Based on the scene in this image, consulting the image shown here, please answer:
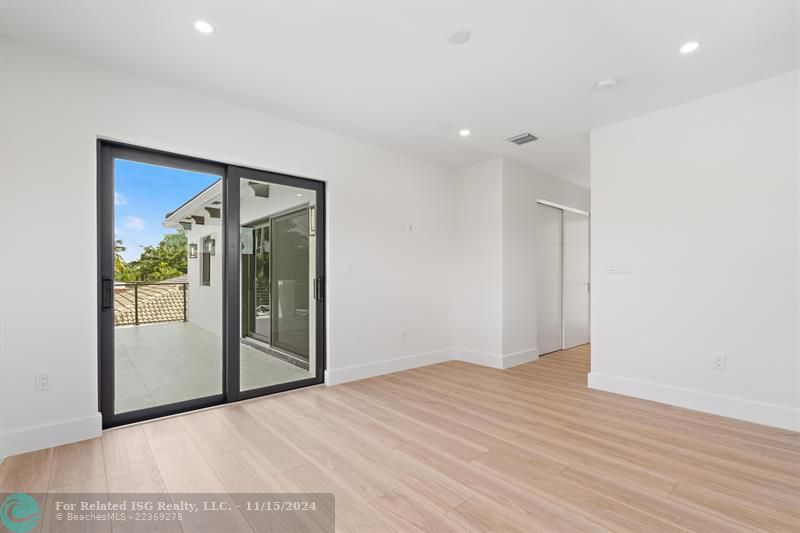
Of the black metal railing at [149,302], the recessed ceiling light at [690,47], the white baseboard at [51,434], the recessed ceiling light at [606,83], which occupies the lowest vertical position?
the white baseboard at [51,434]

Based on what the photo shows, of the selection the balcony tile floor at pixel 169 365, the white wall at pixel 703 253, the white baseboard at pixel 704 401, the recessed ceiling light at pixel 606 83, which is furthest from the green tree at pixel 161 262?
the white baseboard at pixel 704 401

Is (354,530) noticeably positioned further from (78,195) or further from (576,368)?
(576,368)

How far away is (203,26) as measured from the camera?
2.43 metres

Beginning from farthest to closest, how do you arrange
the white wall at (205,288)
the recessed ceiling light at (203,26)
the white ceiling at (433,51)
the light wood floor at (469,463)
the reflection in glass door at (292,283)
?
the reflection in glass door at (292,283) → the white wall at (205,288) → the recessed ceiling light at (203,26) → the white ceiling at (433,51) → the light wood floor at (469,463)

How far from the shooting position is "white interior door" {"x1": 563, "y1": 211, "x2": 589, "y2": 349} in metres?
6.28

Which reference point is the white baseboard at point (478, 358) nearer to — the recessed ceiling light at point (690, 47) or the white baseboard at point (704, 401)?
the white baseboard at point (704, 401)

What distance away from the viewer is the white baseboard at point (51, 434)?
97.0 inches

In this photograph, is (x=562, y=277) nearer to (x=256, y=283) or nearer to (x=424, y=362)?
(x=424, y=362)

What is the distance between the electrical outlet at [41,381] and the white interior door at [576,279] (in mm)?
6329

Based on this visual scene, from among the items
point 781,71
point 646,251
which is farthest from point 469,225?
point 781,71

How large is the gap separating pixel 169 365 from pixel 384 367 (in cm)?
229

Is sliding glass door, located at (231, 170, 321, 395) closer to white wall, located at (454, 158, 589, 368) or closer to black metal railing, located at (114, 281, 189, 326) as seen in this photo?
black metal railing, located at (114, 281, 189, 326)

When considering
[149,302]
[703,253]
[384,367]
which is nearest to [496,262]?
[384,367]

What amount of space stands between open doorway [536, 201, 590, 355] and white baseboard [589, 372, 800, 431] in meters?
1.81
